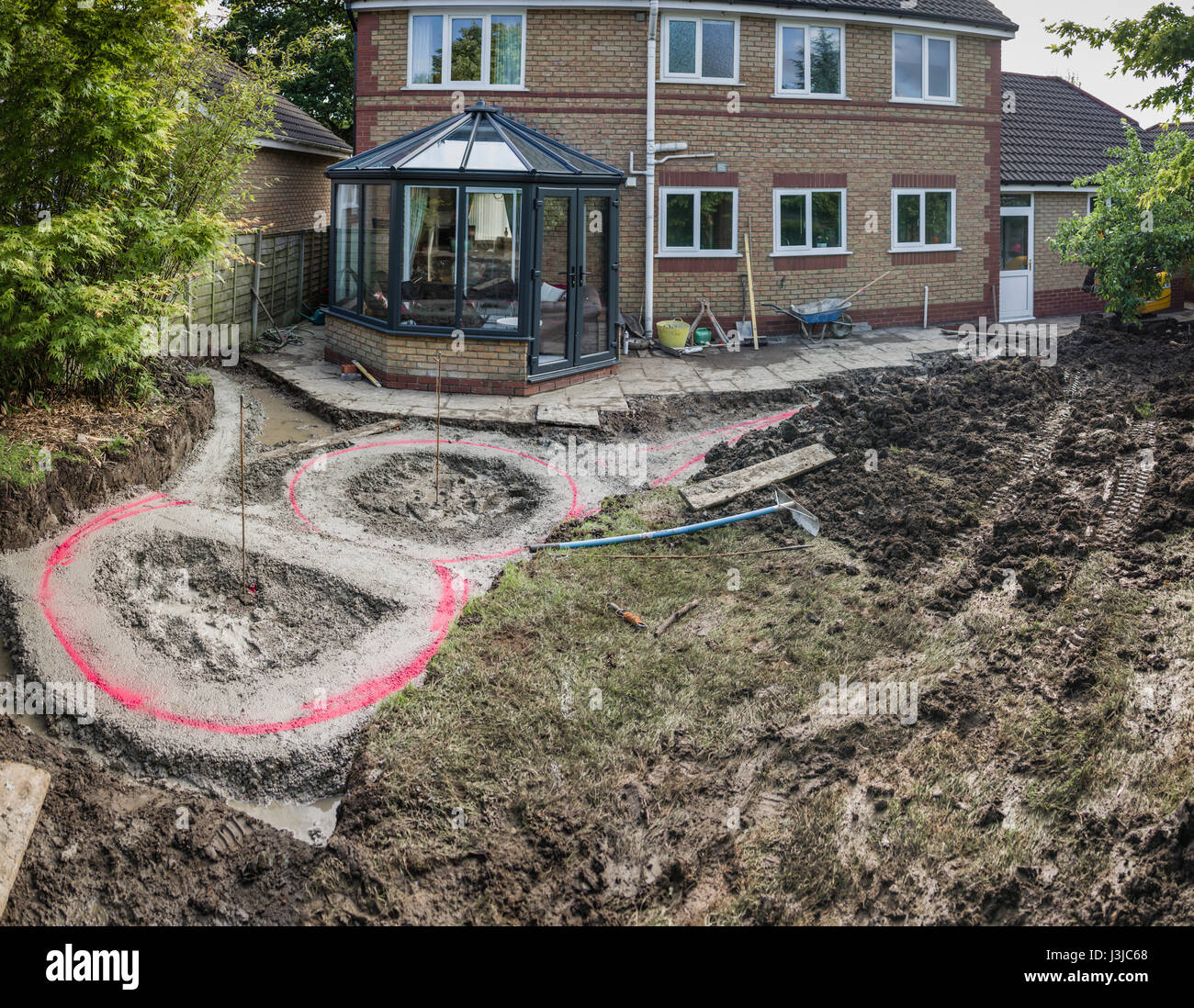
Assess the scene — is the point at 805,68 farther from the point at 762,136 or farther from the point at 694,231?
the point at 694,231

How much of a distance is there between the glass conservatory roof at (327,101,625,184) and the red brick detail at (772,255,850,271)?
4.98 metres

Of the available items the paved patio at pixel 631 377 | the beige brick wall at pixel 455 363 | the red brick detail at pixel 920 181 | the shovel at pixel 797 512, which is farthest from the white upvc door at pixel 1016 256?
the shovel at pixel 797 512

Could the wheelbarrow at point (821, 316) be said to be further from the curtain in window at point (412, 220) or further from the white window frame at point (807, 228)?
the curtain in window at point (412, 220)

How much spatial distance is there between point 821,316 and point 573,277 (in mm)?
6033

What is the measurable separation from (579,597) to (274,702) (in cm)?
255

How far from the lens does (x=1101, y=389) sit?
39.8 ft

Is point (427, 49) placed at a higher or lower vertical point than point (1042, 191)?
higher

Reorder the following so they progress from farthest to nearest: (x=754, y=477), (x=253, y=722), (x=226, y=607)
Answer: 1. (x=754, y=477)
2. (x=226, y=607)
3. (x=253, y=722)

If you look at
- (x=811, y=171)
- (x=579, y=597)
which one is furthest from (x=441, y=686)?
(x=811, y=171)

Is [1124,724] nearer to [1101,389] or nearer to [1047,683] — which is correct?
[1047,683]

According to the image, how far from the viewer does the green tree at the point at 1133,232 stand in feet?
49.9

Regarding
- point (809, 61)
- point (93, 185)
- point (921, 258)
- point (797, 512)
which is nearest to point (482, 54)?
point (809, 61)

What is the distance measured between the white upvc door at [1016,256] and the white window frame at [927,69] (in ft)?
9.33

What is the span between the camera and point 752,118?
1856 cm
